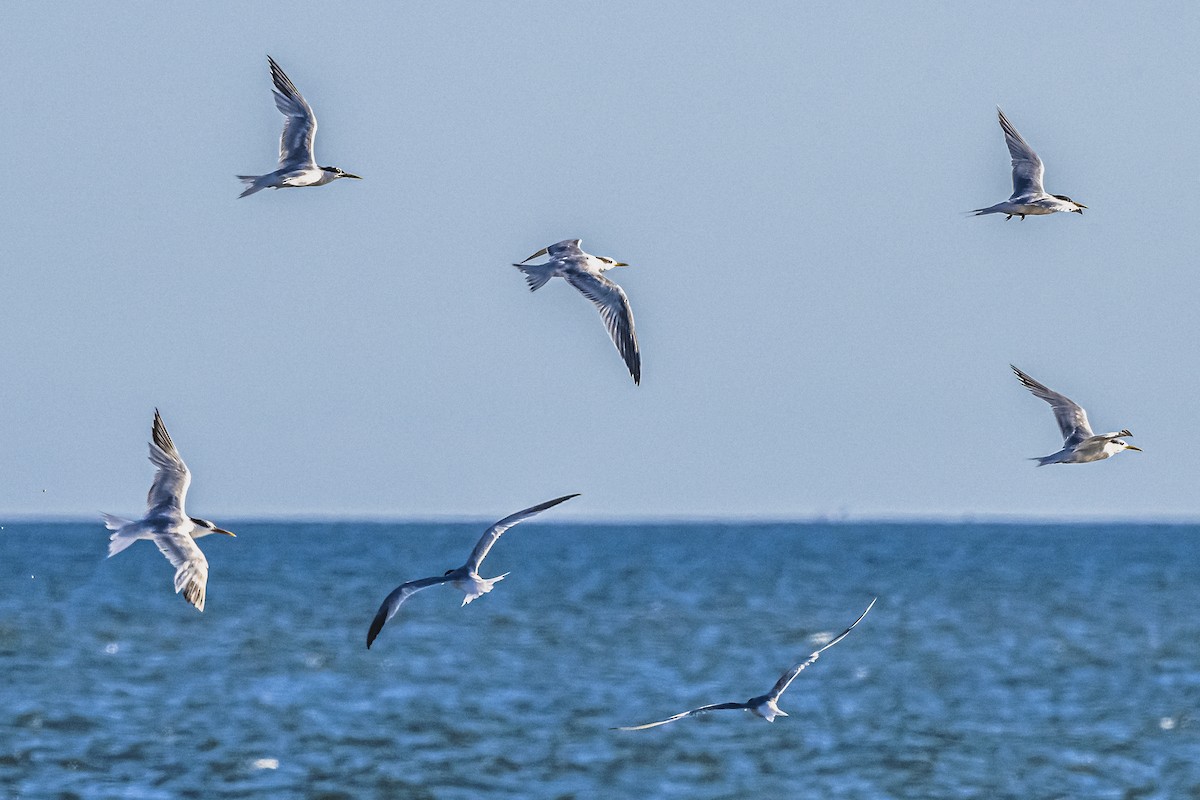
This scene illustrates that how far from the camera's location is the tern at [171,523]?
1873 cm

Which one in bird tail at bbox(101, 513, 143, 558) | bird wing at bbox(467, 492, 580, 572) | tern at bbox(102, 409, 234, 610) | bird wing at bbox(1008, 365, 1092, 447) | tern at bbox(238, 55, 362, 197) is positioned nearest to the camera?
bird wing at bbox(467, 492, 580, 572)

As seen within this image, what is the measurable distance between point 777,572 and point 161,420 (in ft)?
252

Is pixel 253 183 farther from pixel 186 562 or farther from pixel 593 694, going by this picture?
pixel 593 694

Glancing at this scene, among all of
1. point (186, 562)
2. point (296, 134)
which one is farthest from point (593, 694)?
point (186, 562)

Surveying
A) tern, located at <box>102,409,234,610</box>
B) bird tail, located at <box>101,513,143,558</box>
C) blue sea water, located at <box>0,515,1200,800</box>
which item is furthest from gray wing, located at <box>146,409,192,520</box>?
blue sea water, located at <box>0,515,1200,800</box>

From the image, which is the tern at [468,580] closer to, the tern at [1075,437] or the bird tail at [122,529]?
the bird tail at [122,529]

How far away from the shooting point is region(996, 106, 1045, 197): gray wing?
23844mm

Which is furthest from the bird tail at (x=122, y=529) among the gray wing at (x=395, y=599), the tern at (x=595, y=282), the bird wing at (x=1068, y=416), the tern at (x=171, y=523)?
the bird wing at (x=1068, y=416)

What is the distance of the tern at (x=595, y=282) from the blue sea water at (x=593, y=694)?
10694mm

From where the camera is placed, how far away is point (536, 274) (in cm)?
1998

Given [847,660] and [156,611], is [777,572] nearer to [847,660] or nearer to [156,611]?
[156,611]

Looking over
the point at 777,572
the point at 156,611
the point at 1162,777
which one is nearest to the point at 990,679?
the point at 1162,777

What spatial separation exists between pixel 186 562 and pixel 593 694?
20.4 metres

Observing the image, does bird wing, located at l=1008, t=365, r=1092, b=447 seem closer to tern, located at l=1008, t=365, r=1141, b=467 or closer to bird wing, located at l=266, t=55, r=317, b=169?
tern, located at l=1008, t=365, r=1141, b=467
